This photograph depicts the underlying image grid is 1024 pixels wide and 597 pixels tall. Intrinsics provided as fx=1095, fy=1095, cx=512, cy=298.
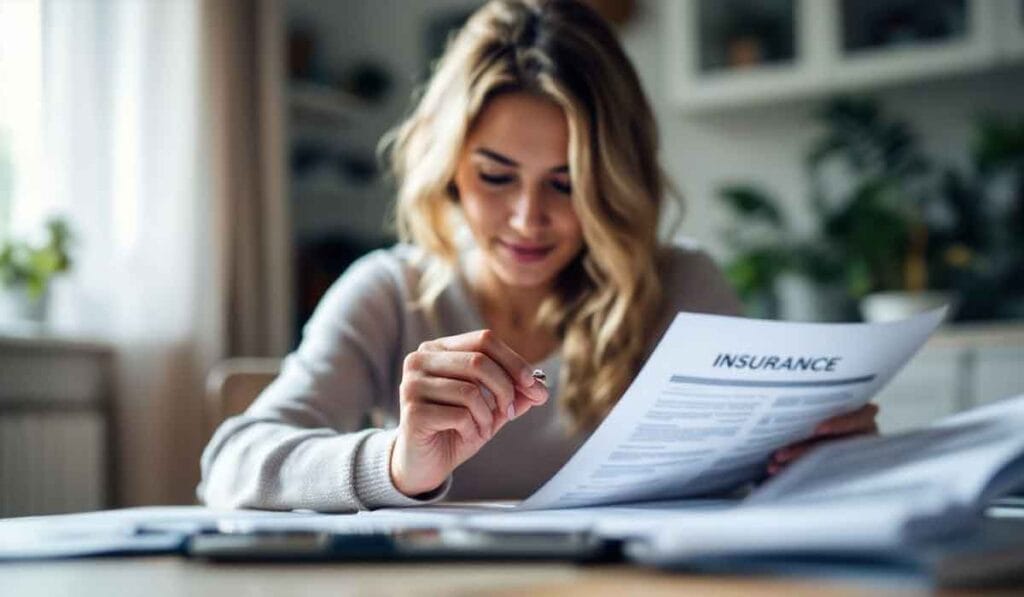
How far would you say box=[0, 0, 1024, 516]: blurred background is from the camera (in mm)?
2602

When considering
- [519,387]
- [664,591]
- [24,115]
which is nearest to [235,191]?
[24,115]

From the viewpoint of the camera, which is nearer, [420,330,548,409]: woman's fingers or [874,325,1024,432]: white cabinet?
[420,330,548,409]: woman's fingers

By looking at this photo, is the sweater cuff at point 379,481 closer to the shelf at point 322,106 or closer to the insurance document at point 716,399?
the insurance document at point 716,399

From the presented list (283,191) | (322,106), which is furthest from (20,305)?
(322,106)

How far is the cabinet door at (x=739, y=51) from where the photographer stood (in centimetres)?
321

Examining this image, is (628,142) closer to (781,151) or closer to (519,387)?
(519,387)

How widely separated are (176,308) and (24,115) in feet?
2.00

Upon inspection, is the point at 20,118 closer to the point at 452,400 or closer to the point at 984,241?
the point at 452,400

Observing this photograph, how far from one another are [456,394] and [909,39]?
271 centimetres

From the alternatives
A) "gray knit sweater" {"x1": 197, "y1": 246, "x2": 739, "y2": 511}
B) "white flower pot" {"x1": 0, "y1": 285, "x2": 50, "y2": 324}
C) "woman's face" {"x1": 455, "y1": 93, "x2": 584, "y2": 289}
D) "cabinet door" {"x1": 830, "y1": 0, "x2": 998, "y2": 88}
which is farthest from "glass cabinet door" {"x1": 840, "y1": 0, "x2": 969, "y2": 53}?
"white flower pot" {"x1": 0, "y1": 285, "x2": 50, "y2": 324}

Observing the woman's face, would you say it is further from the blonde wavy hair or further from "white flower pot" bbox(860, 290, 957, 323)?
"white flower pot" bbox(860, 290, 957, 323)

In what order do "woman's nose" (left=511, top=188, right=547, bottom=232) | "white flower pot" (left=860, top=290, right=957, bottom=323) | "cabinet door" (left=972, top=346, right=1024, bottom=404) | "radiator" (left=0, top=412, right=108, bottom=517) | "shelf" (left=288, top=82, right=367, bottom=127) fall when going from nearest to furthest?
"woman's nose" (left=511, top=188, right=547, bottom=232)
"radiator" (left=0, top=412, right=108, bottom=517)
"cabinet door" (left=972, top=346, right=1024, bottom=404)
"white flower pot" (left=860, top=290, right=957, bottom=323)
"shelf" (left=288, top=82, right=367, bottom=127)

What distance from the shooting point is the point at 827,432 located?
3.03 feet

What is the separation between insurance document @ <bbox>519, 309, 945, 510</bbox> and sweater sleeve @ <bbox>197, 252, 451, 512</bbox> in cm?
14
